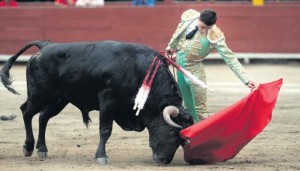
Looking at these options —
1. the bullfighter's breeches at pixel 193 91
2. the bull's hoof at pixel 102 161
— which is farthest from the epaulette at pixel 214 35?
the bull's hoof at pixel 102 161

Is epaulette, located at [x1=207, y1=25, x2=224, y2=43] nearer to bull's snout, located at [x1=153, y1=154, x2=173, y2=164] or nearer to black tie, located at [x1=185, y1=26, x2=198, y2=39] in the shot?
black tie, located at [x1=185, y1=26, x2=198, y2=39]

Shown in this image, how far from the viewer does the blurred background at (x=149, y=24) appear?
16062 millimetres

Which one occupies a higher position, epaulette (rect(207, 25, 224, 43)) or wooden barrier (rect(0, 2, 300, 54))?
epaulette (rect(207, 25, 224, 43))

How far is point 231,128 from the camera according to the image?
8.34 m

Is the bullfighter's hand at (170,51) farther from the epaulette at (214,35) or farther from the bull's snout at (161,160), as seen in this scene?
the bull's snout at (161,160)

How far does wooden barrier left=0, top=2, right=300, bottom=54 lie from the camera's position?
632 inches

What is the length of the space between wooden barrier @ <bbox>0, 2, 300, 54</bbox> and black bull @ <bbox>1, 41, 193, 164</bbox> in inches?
297

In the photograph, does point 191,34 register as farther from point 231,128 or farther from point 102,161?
point 102,161

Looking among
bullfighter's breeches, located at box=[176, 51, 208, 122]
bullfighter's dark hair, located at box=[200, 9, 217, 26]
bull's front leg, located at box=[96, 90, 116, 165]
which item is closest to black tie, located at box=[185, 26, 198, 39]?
bullfighter's breeches, located at box=[176, 51, 208, 122]

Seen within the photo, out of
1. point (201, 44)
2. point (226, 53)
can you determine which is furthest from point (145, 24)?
point (226, 53)

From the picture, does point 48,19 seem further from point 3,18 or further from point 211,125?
point 211,125

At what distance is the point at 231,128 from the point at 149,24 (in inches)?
319

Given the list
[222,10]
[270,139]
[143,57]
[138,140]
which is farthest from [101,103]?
[222,10]

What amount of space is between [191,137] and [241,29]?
26.5 ft
